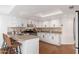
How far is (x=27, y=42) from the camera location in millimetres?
1773

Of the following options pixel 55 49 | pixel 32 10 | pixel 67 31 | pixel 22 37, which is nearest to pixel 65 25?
pixel 67 31

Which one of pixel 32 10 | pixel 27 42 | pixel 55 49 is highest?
pixel 32 10

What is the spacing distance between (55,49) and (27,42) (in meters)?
0.44

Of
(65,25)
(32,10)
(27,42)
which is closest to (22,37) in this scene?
(27,42)

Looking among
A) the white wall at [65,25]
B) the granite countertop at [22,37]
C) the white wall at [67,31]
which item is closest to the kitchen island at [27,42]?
the granite countertop at [22,37]

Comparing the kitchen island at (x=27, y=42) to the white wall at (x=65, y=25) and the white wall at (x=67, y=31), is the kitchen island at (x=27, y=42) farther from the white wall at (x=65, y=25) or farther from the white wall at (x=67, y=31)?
the white wall at (x=67, y=31)

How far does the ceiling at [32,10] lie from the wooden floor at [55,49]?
45 cm

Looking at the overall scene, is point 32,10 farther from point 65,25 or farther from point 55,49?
point 55,49

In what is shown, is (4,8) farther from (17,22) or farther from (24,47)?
(24,47)

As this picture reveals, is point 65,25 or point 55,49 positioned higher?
point 65,25

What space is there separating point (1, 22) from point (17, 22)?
23cm

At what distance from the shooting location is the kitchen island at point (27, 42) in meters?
1.75

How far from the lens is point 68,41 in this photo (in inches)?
68.6

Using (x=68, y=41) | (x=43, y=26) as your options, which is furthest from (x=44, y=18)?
(x=68, y=41)
